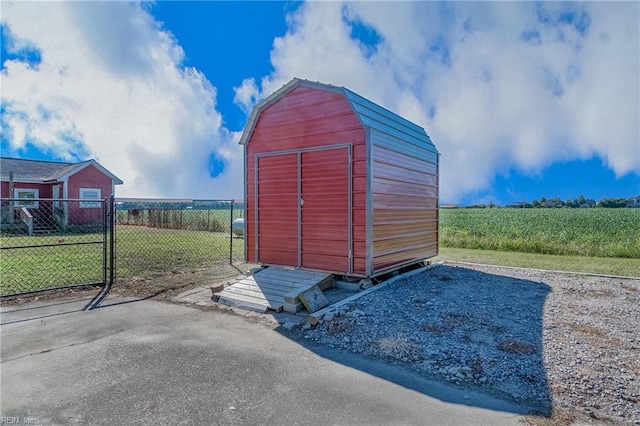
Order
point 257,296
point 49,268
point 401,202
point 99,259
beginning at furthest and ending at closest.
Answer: point 99,259
point 49,268
point 401,202
point 257,296

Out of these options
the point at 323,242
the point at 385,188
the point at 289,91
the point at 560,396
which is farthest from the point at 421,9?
the point at 560,396

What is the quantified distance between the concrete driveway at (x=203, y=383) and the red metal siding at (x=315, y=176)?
7.33ft

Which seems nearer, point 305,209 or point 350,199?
point 350,199

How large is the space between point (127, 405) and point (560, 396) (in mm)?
3417

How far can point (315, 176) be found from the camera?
6.36m

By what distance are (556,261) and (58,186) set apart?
79.2 feet

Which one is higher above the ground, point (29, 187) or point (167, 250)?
point (29, 187)

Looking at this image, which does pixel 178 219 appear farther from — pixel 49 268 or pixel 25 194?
pixel 25 194

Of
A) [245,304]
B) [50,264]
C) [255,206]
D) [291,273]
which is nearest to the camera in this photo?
[245,304]

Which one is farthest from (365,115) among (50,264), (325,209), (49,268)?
(50,264)

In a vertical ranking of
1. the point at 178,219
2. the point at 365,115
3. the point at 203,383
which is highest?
the point at 365,115

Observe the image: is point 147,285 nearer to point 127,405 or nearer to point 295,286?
point 295,286

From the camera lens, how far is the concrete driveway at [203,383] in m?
2.51

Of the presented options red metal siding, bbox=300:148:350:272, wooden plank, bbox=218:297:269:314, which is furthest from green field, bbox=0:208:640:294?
red metal siding, bbox=300:148:350:272
